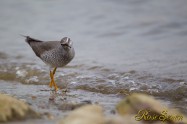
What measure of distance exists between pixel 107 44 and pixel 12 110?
8230mm

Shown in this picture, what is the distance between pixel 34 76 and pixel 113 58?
8.66 ft

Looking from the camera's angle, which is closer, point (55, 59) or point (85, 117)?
point (85, 117)

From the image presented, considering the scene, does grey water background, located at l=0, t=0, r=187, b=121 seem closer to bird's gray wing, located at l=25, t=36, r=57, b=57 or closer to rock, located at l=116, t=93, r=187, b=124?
bird's gray wing, located at l=25, t=36, r=57, b=57

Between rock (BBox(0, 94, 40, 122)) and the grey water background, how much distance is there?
2.33 meters

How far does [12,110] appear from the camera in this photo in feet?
18.7

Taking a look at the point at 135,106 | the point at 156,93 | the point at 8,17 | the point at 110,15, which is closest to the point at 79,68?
the point at 156,93

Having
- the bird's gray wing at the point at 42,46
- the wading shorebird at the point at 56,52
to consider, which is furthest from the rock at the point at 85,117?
the bird's gray wing at the point at 42,46

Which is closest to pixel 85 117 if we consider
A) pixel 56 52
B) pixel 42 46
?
pixel 56 52

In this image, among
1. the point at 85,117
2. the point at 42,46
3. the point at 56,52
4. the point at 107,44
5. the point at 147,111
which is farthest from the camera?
the point at 107,44

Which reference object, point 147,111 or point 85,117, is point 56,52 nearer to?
point 147,111

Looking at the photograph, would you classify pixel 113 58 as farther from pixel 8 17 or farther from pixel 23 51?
pixel 8 17

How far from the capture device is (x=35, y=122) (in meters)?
5.74

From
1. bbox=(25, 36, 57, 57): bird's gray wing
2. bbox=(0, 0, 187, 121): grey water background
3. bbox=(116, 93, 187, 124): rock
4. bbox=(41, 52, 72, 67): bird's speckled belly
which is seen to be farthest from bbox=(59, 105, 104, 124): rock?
bbox=(25, 36, 57, 57): bird's gray wing

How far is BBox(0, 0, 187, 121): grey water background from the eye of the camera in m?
9.22
